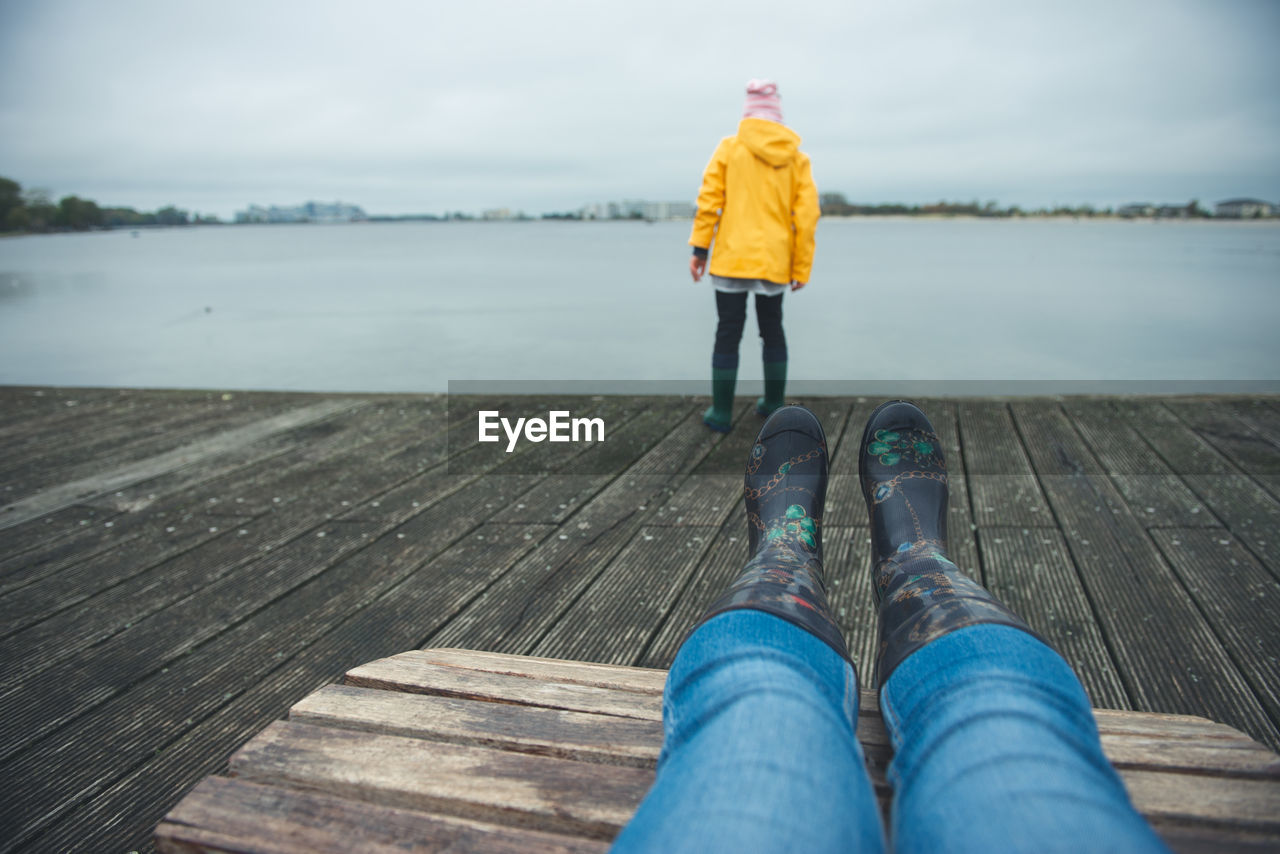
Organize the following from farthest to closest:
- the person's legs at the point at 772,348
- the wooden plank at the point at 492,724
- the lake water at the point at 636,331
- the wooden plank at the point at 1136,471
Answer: the lake water at the point at 636,331 → the person's legs at the point at 772,348 → the wooden plank at the point at 1136,471 → the wooden plank at the point at 492,724

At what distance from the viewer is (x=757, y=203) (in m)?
2.57

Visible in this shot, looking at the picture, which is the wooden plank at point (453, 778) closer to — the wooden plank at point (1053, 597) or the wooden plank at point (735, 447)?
the wooden plank at point (1053, 597)

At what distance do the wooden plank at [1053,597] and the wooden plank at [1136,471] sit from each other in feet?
1.18

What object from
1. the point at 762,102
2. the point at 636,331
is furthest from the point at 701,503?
the point at 636,331

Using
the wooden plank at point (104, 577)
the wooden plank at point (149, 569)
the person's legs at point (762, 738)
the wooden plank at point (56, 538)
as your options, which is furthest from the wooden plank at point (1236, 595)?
the wooden plank at point (56, 538)

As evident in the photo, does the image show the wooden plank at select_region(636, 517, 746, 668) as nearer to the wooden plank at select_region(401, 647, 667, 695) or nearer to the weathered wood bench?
the wooden plank at select_region(401, 647, 667, 695)

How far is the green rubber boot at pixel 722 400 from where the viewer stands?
2.64m

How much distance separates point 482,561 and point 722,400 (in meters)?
1.29

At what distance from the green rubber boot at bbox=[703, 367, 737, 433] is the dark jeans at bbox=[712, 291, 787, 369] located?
3cm

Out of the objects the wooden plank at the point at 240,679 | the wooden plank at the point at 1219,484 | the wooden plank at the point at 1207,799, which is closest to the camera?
the wooden plank at the point at 1207,799

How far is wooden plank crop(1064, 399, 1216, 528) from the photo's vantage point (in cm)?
181

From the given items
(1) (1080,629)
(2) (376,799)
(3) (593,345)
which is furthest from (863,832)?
(3) (593,345)

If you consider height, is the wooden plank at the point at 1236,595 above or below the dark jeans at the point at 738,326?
below

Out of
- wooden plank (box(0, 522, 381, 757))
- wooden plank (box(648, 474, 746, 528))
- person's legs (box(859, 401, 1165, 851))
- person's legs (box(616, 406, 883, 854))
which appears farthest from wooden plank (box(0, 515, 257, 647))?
person's legs (box(859, 401, 1165, 851))
